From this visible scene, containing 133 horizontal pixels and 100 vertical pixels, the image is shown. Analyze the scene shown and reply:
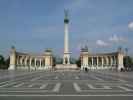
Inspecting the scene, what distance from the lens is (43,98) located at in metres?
12.8

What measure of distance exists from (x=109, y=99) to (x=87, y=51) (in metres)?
123

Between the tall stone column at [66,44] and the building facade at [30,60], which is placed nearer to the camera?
the tall stone column at [66,44]

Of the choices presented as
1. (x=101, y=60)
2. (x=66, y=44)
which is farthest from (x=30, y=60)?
(x=101, y=60)

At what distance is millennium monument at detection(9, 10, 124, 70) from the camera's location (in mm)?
120025

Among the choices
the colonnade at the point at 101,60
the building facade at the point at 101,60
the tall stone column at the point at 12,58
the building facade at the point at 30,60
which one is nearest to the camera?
the tall stone column at the point at 12,58

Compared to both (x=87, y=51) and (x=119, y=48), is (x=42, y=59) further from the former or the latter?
(x=119, y=48)

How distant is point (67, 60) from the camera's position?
11988cm

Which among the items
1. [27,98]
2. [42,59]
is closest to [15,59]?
[42,59]

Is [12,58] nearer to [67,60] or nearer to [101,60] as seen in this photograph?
[67,60]

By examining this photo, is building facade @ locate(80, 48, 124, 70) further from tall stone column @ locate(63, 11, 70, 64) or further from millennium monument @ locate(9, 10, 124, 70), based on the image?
tall stone column @ locate(63, 11, 70, 64)

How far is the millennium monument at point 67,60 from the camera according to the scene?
120025mm

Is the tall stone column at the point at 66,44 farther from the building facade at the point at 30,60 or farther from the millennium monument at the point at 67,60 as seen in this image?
the building facade at the point at 30,60

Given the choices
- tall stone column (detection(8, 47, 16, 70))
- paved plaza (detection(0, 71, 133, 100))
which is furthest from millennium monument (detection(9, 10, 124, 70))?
paved plaza (detection(0, 71, 133, 100))

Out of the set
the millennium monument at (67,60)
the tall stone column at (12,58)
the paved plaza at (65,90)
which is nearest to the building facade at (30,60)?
the millennium monument at (67,60)
